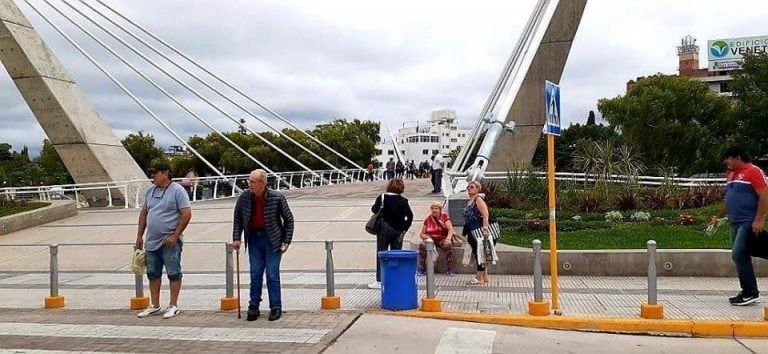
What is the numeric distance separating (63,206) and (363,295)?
1372cm

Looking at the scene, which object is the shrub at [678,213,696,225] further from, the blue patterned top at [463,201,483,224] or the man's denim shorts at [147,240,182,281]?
the man's denim shorts at [147,240,182,281]

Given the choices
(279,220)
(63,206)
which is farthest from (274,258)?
(63,206)

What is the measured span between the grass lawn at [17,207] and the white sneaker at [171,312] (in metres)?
12.2

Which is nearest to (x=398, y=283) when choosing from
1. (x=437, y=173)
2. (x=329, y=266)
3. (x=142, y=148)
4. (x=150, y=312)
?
(x=329, y=266)

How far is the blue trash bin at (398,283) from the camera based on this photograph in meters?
8.25

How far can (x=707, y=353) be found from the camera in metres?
6.59

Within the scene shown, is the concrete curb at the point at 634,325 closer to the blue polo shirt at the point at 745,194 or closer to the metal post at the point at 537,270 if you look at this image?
the metal post at the point at 537,270

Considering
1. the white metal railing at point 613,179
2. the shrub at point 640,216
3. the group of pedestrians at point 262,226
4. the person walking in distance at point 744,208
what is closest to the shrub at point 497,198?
the white metal railing at point 613,179

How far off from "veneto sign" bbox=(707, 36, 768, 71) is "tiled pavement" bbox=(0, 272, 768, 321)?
283 feet

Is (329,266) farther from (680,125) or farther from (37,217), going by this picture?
(680,125)

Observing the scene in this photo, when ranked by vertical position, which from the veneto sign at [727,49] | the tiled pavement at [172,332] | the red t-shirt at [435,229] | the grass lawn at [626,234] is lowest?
the tiled pavement at [172,332]

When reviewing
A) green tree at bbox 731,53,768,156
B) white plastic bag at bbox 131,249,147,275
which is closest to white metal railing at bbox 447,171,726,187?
white plastic bag at bbox 131,249,147,275

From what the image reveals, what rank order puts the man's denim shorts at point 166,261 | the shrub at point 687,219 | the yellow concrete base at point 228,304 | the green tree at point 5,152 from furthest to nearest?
the green tree at point 5,152, the shrub at point 687,219, the yellow concrete base at point 228,304, the man's denim shorts at point 166,261

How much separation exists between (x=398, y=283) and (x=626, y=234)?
6054 millimetres
